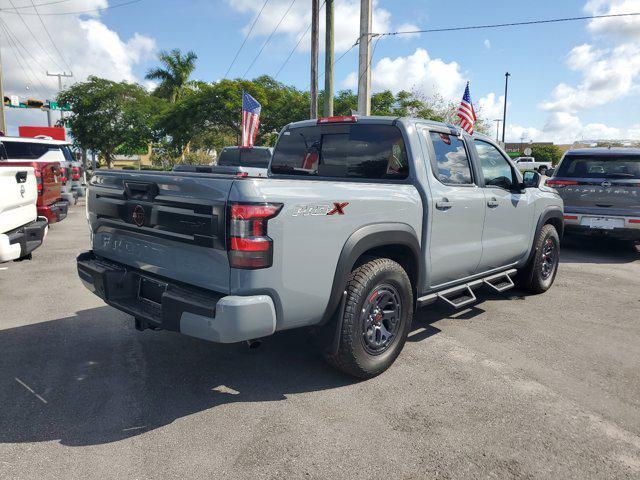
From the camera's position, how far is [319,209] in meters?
2.99

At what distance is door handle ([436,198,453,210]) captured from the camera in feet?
13.2

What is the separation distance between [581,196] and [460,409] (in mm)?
6780

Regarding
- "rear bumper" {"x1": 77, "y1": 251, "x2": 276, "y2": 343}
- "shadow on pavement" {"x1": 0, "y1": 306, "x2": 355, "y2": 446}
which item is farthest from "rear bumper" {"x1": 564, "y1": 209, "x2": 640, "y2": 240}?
"rear bumper" {"x1": 77, "y1": 251, "x2": 276, "y2": 343}

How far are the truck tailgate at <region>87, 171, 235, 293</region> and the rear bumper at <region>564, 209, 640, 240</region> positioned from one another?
769 centimetres

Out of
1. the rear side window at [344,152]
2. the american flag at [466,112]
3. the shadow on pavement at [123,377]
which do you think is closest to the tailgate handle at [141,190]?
the shadow on pavement at [123,377]

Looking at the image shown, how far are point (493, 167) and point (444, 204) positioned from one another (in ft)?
4.51

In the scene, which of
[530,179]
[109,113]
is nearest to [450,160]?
[530,179]

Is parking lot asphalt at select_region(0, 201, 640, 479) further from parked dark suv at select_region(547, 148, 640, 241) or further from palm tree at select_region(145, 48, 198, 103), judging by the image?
palm tree at select_region(145, 48, 198, 103)

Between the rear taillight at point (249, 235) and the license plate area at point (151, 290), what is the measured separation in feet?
2.32

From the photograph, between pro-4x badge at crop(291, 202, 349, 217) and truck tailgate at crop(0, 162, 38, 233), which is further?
truck tailgate at crop(0, 162, 38, 233)

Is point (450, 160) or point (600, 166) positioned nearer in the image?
point (450, 160)

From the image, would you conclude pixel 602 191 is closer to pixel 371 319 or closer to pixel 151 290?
pixel 371 319

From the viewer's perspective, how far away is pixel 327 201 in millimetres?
3033

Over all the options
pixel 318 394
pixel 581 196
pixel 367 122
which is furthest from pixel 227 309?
pixel 581 196
